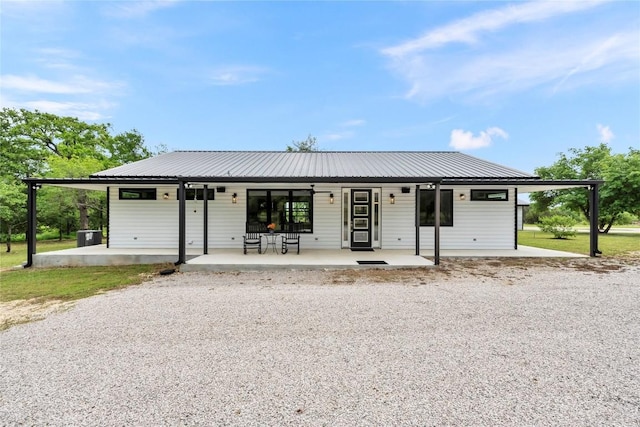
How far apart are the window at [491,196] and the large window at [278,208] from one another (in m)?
5.74

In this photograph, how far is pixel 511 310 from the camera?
422cm

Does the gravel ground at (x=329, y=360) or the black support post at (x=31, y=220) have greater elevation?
the black support post at (x=31, y=220)

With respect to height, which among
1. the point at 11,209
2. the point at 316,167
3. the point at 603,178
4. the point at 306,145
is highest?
the point at 306,145

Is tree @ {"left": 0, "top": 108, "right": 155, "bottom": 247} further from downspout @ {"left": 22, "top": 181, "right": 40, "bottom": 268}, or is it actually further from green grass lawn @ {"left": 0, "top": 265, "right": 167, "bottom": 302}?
green grass lawn @ {"left": 0, "top": 265, "right": 167, "bottom": 302}

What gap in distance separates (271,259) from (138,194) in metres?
5.70

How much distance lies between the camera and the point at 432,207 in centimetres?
1012

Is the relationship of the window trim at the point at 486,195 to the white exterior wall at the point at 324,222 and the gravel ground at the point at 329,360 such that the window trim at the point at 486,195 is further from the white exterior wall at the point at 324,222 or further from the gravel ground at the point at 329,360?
the gravel ground at the point at 329,360

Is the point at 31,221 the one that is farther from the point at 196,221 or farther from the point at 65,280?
the point at 196,221

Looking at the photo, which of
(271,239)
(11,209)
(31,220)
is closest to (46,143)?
(11,209)

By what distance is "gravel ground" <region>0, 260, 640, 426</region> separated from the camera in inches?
79.9

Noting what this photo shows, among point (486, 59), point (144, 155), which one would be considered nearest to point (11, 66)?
point (144, 155)

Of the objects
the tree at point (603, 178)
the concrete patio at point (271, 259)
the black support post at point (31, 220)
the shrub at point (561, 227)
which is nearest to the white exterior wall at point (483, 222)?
the concrete patio at point (271, 259)

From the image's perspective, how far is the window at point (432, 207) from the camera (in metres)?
10.1

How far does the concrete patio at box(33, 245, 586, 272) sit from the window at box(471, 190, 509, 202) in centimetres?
187
